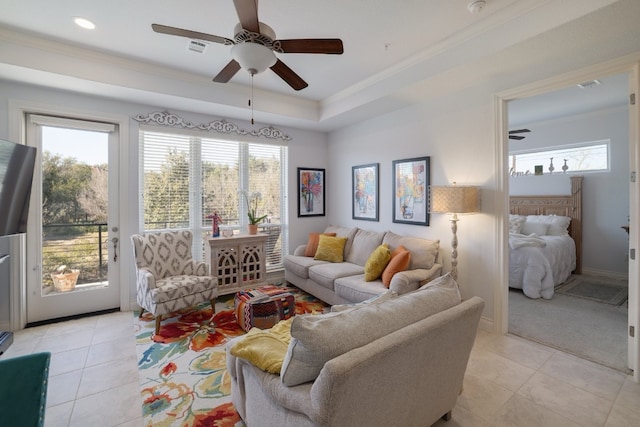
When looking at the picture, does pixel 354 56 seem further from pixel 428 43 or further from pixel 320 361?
pixel 320 361

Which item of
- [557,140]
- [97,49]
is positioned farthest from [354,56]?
[557,140]

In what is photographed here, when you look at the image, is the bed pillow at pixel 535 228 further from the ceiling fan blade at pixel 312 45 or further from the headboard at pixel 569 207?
the ceiling fan blade at pixel 312 45

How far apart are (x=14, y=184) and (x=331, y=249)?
3.46 meters

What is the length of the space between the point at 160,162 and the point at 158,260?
4.41 feet

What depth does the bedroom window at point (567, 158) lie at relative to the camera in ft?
16.5

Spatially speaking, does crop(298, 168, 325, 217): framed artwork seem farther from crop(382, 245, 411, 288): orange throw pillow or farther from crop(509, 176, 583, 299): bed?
crop(509, 176, 583, 299): bed

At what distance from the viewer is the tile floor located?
189cm

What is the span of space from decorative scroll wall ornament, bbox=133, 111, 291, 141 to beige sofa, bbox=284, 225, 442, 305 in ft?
6.23

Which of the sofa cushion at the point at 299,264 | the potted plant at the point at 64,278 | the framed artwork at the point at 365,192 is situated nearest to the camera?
the potted plant at the point at 64,278

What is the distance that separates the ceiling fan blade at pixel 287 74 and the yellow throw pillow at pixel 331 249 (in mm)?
2337

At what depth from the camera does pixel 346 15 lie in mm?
2432

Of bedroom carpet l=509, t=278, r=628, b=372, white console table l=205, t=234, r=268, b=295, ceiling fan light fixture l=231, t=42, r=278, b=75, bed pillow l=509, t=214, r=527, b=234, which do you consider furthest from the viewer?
bed pillow l=509, t=214, r=527, b=234

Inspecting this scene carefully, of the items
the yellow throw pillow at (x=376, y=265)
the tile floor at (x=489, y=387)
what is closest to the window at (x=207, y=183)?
the tile floor at (x=489, y=387)

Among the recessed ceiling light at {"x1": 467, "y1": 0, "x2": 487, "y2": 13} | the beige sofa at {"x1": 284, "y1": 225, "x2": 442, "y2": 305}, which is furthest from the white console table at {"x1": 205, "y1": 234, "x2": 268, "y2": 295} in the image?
the recessed ceiling light at {"x1": 467, "y1": 0, "x2": 487, "y2": 13}
